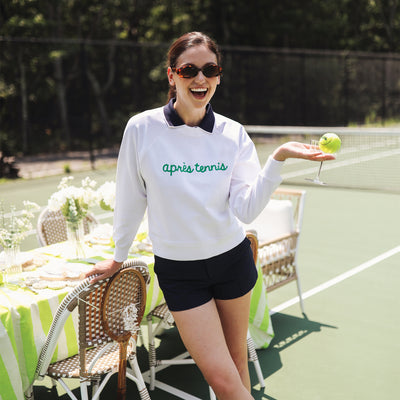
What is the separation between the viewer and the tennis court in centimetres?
388

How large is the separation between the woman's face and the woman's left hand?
40 centimetres

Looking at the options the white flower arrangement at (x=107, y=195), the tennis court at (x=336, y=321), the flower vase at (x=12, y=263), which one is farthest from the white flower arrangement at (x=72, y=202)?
the tennis court at (x=336, y=321)

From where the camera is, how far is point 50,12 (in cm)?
2020

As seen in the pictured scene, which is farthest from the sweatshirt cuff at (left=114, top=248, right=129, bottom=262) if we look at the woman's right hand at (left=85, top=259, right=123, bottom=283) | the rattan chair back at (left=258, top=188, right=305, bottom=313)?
the rattan chair back at (left=258, top=188, right=305, bottom=313)

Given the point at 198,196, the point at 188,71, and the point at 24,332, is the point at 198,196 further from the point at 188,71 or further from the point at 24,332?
the point at 24,332

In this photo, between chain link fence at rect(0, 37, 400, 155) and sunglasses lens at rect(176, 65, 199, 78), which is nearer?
sunglasses lens at rect(176, 65, 199, 78)

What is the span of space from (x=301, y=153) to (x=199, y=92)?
518 mm

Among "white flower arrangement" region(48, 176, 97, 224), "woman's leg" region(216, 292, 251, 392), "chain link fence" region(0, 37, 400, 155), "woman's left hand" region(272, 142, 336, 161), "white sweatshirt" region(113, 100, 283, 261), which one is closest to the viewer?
"woman's left hand" region(272, 142, 336, 161)

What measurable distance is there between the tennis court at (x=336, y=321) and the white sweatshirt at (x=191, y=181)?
5.60 feet

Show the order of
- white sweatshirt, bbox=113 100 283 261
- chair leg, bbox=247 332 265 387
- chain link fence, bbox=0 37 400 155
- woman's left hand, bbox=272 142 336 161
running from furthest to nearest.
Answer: chain link fence, bbox=0 37 400 155 → chair leg, bbox=247 332 265 387 → white sweatshirt, bbox=113 100 283 261 → woman's left hand, bbox=272 142 336 161

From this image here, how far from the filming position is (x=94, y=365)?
3133mm

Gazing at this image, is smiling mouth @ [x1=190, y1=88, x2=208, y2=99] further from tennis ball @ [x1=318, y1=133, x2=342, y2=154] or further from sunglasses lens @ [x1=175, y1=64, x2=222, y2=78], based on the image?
tennis ball @ [x1=318, y1=133, x2=342, y2=154]

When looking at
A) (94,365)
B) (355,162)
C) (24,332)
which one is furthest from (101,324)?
(355,162)

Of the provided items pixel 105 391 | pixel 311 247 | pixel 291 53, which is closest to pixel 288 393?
pixel 105 391
